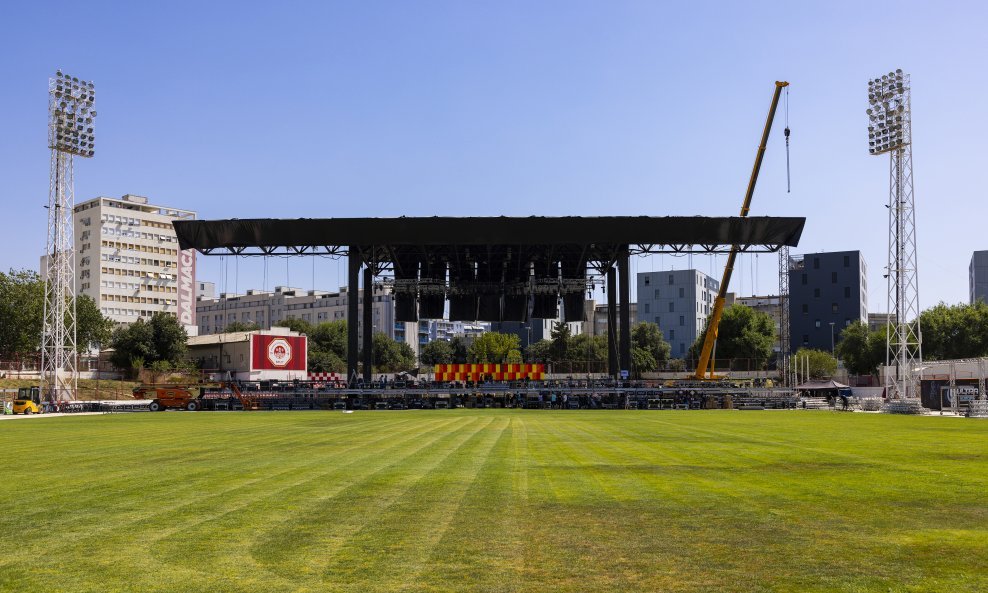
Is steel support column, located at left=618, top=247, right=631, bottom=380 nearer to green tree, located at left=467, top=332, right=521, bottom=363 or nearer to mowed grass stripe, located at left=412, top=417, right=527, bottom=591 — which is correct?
mowed grass stripe, located at left=412, top=417, right=527, bottom=591

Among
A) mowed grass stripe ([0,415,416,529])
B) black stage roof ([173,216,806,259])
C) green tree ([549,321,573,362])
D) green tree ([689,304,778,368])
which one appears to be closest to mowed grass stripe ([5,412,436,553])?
mowed grass stripe ([0,415,416,529])

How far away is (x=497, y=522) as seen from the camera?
10508 millimetres

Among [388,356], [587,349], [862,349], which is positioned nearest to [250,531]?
[862,349]

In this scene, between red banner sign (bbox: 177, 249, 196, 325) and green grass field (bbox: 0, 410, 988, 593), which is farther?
red banner sign (bbox: 177, 249, 196, 325)

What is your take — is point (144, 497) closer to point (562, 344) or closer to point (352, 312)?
point (352, 312)

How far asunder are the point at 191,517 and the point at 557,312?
73604 mm

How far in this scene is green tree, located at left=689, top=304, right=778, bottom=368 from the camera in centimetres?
12125

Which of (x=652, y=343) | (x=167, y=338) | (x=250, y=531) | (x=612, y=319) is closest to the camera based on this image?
(x=250, y=531)

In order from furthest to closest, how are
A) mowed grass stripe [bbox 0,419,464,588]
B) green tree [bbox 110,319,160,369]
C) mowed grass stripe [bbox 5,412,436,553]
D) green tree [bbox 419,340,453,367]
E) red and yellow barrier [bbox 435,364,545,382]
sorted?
green tree [bbox 419,340,453,367], green tree [bbox 110,319,160,369], red and yellow barrier [bbox 435,364,545,382], mowed grass stripe [bbox 5,412,436,553], mowed grass stripe [bbox 0,419,464,588]

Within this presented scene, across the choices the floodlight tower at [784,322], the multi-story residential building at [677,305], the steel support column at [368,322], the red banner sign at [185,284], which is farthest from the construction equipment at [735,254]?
the red banner sign at [185,284]

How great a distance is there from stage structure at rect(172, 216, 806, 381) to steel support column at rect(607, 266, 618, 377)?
116mm

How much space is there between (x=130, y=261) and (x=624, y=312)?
12498 cm

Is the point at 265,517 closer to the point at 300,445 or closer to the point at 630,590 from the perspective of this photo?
the point at 630,590

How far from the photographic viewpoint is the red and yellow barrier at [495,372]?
75250 millimetres
